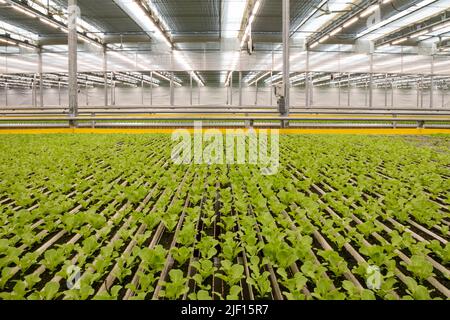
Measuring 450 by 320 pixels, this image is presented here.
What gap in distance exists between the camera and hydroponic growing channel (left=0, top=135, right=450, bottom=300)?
5.32 ft

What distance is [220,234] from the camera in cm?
234

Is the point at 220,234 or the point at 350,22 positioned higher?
the point at 350,22

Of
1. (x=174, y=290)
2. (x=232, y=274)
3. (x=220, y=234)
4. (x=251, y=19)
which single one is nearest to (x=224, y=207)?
(x=220, y=234)

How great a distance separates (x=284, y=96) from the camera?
9055mm

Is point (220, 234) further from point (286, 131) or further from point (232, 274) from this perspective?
point (286, 131)

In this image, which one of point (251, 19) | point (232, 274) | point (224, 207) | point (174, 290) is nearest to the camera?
point (174, 290)

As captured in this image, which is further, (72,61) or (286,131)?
(72,61)

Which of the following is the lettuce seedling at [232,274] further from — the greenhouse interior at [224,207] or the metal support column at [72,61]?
the metal support column at [72,61]

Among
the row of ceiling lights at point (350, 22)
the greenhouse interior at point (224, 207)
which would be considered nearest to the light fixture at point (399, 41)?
the greenhouse interior at point (224, 207)

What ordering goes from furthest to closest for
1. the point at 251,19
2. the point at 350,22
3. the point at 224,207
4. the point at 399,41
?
the point at 399,41 < the point at 350,22 < the point at 251,19 < the point at 224,207

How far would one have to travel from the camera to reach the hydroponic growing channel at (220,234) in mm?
1620
